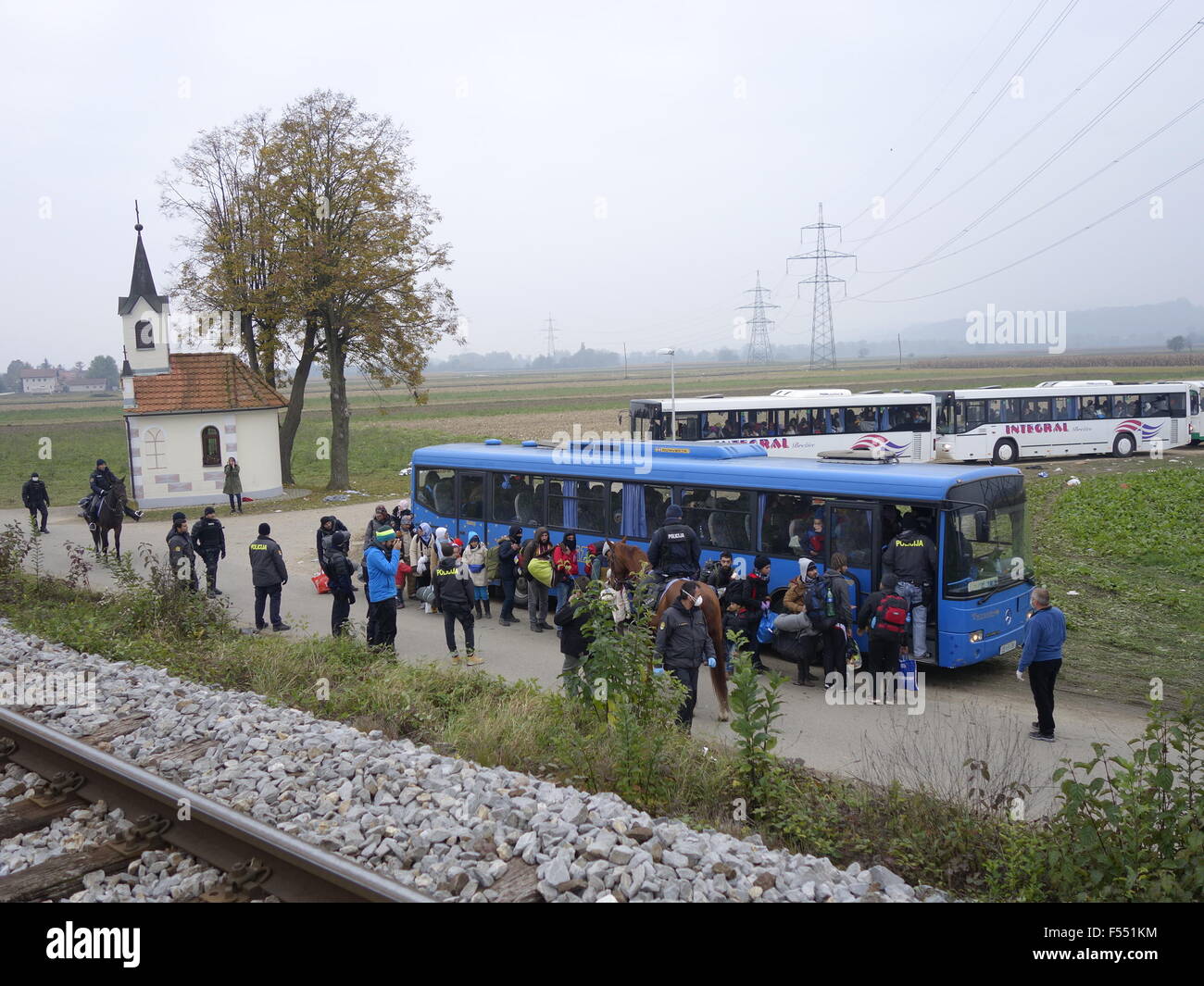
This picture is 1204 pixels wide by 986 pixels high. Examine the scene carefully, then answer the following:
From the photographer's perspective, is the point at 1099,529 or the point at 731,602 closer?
the point at 731,602

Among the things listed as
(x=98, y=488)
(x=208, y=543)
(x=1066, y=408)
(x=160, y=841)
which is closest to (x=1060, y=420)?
(x=1066, y=408)

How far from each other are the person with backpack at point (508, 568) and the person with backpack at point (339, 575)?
252 centimetres

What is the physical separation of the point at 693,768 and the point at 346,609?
7727mm

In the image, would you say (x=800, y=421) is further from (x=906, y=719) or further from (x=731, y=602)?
(x=906, y=719)

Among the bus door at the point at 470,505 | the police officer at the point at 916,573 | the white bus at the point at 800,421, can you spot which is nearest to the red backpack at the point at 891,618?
the police officer at the point at 916,573

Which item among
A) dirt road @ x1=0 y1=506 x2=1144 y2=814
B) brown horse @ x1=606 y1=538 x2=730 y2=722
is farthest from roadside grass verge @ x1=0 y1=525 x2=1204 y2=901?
brown horse @ x1=606 y1=538 x2=730 y2=722

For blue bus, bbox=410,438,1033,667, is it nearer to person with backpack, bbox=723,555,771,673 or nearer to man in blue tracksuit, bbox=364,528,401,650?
person with backpack, bbox=723,555,771,673

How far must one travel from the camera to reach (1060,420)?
124 feet

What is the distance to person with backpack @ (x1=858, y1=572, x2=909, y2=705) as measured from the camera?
1100 cm

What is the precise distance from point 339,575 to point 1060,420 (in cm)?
3271

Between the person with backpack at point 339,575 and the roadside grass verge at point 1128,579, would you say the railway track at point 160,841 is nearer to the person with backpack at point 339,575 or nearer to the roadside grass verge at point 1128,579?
the person with backpack at point 339,575

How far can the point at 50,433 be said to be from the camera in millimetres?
74562

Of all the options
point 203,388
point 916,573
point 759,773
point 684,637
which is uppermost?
point 203,388

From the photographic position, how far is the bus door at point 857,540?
12.2m
